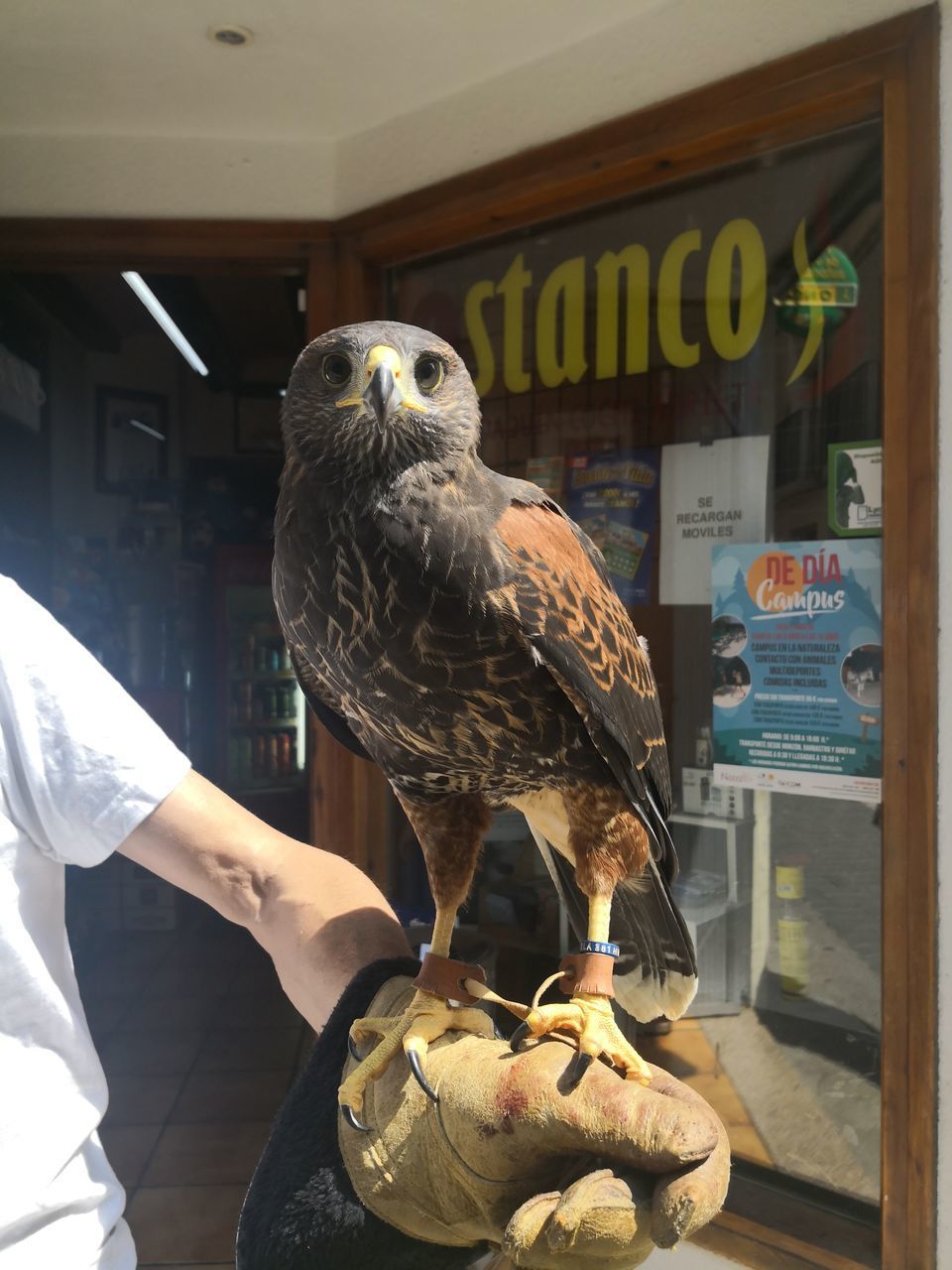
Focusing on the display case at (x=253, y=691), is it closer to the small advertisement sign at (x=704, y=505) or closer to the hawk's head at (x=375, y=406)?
the small advertisement sign at (x=704, y=505)

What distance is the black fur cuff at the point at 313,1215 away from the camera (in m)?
0.93

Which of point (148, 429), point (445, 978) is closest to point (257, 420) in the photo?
point (148, 429)

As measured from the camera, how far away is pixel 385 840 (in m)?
2.89

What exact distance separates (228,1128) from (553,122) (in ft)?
10.5

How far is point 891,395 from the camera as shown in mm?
1940

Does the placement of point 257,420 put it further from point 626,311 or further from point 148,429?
point 626,311

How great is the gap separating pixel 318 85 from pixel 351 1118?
8.21 ft

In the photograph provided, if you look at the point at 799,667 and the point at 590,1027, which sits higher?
the point at 799,667

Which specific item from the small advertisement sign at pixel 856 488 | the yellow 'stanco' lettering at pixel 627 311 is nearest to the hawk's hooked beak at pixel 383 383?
the small advertisement sign at pixel 856 488

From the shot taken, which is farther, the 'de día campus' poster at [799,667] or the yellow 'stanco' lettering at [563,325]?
the yellow 'stanco' lettering at [563,325]

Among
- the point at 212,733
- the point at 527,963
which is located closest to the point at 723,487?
the point at 527,963

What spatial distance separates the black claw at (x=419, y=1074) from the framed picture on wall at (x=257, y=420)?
4689 millimetres

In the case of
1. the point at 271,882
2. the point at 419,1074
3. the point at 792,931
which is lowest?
the point at 792,931

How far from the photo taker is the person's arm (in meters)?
1.18
